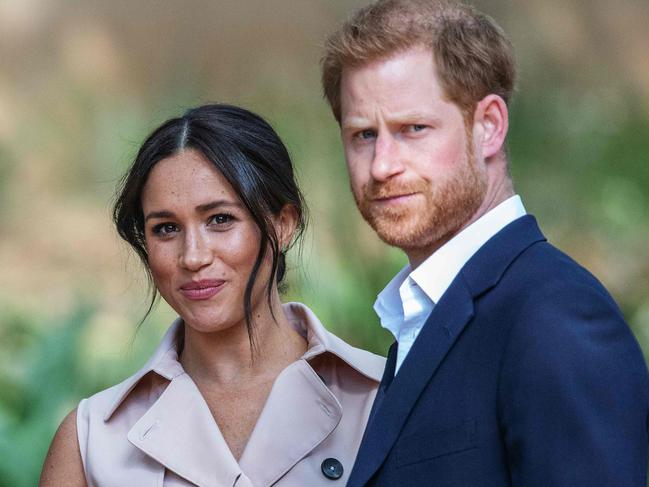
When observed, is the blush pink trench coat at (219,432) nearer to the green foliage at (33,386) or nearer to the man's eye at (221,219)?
the man's eye at (221,219)

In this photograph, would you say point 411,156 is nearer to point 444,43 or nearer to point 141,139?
point 444,43

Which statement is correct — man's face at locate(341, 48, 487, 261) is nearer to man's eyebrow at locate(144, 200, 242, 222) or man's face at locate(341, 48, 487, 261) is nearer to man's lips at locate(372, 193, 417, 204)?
man's lips at locate(372, 193, 417, 204)

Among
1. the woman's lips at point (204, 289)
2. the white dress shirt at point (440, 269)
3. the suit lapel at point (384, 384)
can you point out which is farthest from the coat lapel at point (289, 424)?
the white dress shirt at point (440, 269)

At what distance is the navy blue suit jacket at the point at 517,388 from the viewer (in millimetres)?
1469

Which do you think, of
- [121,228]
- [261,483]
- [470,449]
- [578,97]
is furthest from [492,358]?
[578,97]

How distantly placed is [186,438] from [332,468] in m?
0.34

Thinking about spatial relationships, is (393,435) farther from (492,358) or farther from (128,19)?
(128,19)

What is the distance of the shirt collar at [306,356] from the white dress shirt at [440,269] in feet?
3.12

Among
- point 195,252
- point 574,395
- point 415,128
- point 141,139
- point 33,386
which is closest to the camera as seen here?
point 574,395

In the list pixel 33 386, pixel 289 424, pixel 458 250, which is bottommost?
pixel 289 424

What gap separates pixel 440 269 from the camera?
1.80m

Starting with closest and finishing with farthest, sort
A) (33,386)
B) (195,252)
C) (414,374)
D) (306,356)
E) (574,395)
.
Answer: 1. (574,395)
2. (414,374)
3. (195,252)
4. (306,356)
5. (33,386)

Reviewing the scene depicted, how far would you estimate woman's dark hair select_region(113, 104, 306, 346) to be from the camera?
108 inches

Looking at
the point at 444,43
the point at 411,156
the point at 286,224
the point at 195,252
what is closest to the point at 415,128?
the point at 411,156
